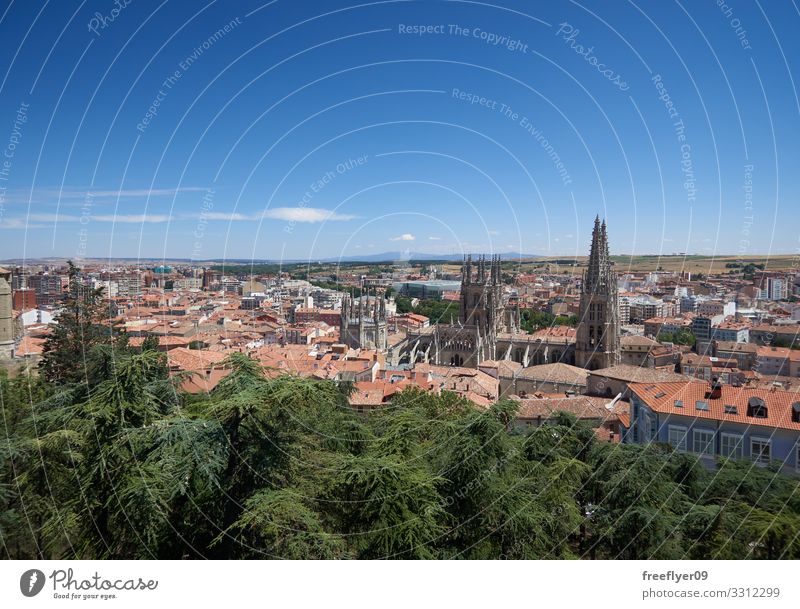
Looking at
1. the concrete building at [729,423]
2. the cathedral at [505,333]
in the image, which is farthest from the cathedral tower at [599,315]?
the concrete building at [729,423]

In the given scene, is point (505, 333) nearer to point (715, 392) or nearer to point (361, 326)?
point (361, 326)

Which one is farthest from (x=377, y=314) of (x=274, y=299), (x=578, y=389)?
(x=274, y=299)

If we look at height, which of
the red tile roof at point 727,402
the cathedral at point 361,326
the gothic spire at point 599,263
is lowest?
the cathedral at point 361,326

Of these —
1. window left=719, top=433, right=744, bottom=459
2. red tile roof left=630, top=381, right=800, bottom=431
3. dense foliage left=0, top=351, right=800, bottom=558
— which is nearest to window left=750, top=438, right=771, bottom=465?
window left=719, top=433, right=744, bottom=459

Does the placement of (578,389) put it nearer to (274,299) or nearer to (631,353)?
(631,353)

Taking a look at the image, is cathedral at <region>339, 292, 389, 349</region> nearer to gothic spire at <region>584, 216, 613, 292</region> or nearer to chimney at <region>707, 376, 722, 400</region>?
gothic spire at <region>584, 216, 613, 292</region>

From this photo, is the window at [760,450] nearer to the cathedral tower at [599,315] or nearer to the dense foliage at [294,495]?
the dense foliage at [294,495]
